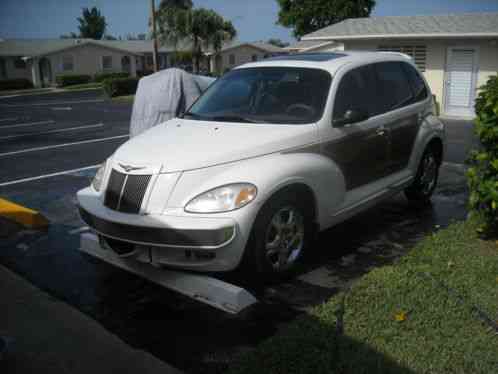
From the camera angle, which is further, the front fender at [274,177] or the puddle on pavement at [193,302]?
the front fender at [274,177]

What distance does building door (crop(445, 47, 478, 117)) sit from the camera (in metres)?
18.5

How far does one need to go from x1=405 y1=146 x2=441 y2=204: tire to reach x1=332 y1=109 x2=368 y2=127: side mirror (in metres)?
1.96

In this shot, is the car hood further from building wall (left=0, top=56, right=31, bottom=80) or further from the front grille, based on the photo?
building wall (left=0, top=56, right=31, bottom=80)

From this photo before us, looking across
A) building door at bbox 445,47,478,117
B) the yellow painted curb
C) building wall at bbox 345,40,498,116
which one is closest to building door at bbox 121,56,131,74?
building wall at bbox 345,40,498,116

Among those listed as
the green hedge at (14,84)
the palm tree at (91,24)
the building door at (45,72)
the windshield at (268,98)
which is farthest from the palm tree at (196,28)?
the palm tree at (91,24)

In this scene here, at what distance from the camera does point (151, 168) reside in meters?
4.40

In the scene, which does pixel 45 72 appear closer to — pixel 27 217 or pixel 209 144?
pixel 27 217

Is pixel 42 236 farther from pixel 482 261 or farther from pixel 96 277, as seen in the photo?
pixel 482 261

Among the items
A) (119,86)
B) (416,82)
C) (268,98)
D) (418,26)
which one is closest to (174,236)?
(268,98)

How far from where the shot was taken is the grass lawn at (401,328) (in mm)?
3381

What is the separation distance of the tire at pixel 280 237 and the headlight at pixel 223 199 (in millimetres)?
210

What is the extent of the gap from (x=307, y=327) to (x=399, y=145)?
3.02 metres

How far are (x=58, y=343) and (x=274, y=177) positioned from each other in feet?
6.74

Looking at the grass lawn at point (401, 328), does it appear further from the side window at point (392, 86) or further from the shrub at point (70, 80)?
the shrub at point (70, 80)
